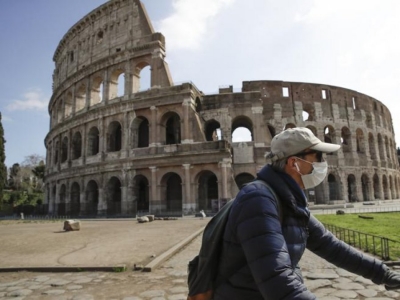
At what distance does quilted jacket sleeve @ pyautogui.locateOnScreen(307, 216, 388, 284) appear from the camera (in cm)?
191

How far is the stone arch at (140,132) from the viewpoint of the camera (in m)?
25.2

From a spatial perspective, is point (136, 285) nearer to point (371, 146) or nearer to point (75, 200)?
point (75, 200)

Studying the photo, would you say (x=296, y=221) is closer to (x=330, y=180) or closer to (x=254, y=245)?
(x=254, y=245)

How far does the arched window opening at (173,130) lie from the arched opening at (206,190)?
3.92 meters

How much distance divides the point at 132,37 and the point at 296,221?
28409 mm

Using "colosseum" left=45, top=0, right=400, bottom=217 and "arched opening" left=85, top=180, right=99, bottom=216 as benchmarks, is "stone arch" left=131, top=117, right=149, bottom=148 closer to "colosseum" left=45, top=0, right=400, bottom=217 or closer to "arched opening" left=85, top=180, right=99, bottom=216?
"colosseum" left=45, top=0, right=400, bottom=217

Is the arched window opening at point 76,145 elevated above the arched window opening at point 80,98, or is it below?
below

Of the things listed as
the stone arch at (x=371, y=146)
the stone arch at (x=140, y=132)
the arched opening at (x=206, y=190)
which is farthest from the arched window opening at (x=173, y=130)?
the stone arch at (x=371, y=146)

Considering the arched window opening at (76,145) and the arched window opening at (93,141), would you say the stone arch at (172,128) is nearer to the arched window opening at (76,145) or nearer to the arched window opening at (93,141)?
the arched window opening at (93,141)

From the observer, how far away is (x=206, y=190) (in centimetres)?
2484

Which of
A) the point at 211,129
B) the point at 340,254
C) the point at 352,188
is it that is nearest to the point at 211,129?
the point at 211,129

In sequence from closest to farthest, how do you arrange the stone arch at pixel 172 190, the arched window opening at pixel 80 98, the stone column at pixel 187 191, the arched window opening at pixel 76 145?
the stone column at pixel 187 191, the stone arch at pixel 172 190, the arched window opening at pixel 76 145, the arched window opening at pixel 80 98

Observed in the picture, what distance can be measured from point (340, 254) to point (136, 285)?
11.8 feet

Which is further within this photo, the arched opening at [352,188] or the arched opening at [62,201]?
the arched opening at [352,188]
